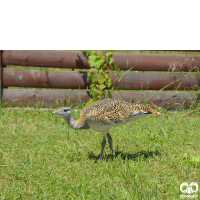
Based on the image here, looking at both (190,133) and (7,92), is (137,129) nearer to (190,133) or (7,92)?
(190,133)

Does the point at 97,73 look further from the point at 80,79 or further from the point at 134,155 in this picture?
the point at 134,155

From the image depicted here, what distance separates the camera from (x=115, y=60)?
7785 mm

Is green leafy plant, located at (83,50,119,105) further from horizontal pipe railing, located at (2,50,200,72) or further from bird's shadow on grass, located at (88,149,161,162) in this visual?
bird's shadow on grass, located at (88,149,161,162)

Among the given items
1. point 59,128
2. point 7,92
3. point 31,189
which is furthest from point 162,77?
point 31,189

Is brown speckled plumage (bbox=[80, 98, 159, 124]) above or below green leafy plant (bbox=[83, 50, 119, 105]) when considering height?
below

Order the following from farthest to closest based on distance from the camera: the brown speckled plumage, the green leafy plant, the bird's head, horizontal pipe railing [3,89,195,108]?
horizontal pipe railing [3,89,195,108] → the green leafy plant → the bird's head → the brown speckled plumage

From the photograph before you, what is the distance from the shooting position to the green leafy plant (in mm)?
7410

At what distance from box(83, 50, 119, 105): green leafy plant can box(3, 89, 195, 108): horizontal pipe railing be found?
1.36ft

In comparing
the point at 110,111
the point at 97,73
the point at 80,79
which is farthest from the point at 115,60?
the point at 110,111

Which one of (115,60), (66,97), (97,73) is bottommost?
(66,97)

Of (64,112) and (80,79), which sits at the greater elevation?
(80,79)

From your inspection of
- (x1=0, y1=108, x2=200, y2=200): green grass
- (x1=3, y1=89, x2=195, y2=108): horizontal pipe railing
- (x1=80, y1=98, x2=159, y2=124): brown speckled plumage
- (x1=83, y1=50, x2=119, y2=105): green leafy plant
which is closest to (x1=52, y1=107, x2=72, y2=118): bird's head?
(x1=80, y1=98, x2=159, y2=124): brown speckled plumage

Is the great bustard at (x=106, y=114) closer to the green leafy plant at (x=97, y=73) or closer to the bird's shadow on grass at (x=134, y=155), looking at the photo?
the bird's shadow on grass at (x=134, y=155)

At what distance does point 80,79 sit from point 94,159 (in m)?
3.37
